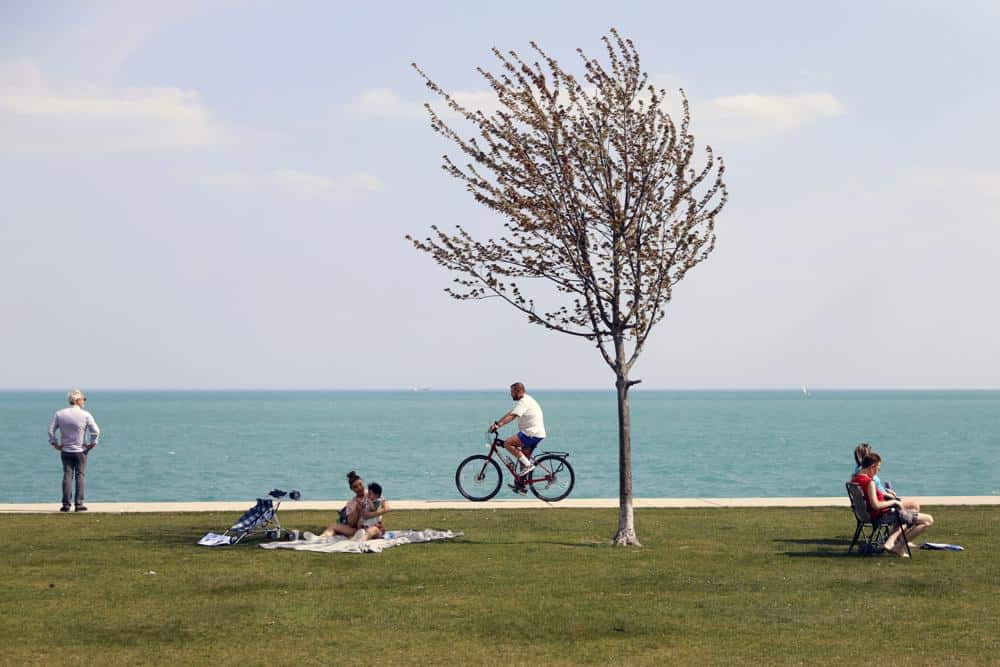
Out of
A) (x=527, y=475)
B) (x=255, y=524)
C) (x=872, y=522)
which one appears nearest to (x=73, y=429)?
(x=255, y=524)

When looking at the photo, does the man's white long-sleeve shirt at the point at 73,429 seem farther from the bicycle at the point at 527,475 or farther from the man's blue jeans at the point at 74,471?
the bicycle at the point at 527,475

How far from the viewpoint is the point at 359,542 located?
48.5 feet

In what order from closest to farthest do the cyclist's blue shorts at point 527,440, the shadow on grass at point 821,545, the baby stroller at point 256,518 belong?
the shadow on grass at point 821,545
the baby stroller at point 256,518
the cyclist's blue shorts at point 527,440

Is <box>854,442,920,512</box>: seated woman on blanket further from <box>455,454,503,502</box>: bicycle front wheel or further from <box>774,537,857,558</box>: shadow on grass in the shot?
<box>455,454,503,502</box>: bicycle front wheel

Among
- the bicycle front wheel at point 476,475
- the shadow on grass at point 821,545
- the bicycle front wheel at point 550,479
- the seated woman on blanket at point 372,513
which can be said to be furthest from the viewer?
the bicycle front wheel at point 476,475

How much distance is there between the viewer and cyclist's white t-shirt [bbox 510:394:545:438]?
18.7 metres

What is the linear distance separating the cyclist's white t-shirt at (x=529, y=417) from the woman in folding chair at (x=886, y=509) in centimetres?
589

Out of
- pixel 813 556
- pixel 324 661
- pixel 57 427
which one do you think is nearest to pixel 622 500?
pixel 813 556

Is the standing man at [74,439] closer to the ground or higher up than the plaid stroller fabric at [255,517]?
higher up

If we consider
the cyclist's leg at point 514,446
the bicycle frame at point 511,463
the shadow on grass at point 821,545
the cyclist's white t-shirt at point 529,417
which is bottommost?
the shadow on grass at point 821,545

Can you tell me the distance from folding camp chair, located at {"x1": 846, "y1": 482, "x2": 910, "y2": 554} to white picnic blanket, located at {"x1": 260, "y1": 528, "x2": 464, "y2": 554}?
507 centimetres

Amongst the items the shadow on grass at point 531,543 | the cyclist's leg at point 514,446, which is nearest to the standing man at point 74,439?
the cyclist's leg at point 514,446

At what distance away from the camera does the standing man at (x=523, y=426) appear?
1866cm

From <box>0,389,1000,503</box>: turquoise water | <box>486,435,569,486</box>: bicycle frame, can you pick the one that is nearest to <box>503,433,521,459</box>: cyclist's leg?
<box>486,435,569,486</box>: bicycle frame
